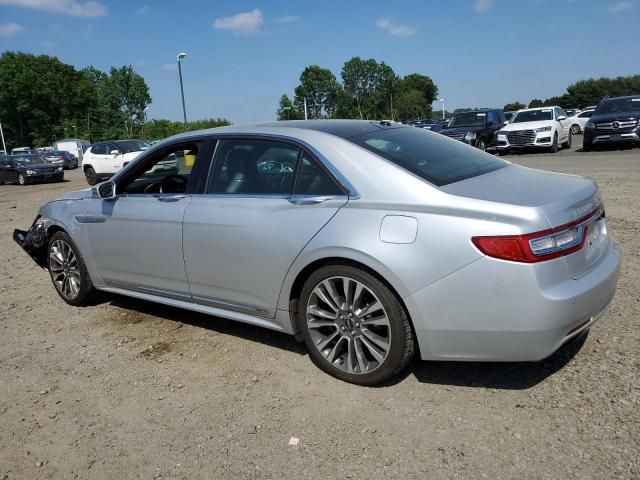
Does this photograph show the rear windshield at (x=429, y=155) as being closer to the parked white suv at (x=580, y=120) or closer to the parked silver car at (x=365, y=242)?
the parked silver car at (x=365, y=242)

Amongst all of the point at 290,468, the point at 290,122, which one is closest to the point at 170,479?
the point at 290,468

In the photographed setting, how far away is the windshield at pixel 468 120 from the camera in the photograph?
2064 cm

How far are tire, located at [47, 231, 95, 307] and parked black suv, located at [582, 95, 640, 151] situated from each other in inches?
703

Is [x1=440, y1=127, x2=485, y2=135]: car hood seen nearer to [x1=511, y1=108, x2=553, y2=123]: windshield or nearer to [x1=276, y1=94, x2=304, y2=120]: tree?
[x1=511, y1=108, x2=553, y2=123]: windshield

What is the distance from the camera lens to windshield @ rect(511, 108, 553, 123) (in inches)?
807

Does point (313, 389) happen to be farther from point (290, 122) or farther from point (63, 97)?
point (63, 97)

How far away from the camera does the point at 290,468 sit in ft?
8.73

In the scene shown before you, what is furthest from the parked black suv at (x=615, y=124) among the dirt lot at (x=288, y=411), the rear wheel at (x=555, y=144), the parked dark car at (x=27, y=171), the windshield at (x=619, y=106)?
the parked dark car at (x=27, y=171)

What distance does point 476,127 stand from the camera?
20.3 m

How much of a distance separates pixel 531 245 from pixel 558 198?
43 centimetres

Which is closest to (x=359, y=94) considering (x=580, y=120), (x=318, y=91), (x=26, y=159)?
(x=318, y=91)

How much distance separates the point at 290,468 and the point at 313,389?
765mm

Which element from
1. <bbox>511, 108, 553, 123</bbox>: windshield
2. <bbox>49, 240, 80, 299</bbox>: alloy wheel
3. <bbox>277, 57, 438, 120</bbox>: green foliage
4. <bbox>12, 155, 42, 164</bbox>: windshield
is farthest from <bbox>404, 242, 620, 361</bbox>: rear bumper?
<bbox>277, 57, 438, 120</bbox>: green foliage

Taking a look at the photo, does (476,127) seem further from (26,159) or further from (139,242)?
(26,159)
